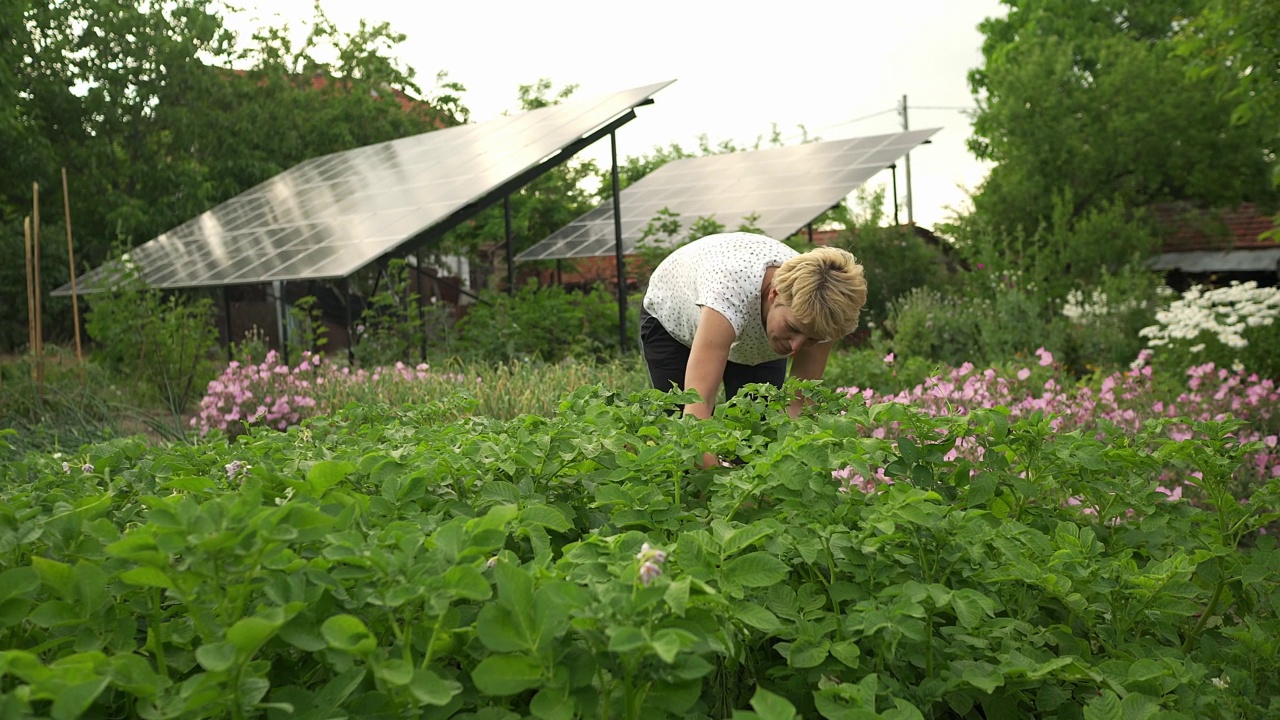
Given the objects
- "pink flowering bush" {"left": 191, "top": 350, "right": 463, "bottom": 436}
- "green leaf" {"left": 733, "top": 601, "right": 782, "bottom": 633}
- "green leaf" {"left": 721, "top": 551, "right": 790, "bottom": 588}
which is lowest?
"pink flowering bush" {"left": 191, "top": 350, "right": 463, "bottom": 436}

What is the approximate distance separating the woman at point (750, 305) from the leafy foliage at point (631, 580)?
0.86 metres

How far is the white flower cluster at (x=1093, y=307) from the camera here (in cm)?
1098

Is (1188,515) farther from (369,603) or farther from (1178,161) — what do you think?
(1178,161)

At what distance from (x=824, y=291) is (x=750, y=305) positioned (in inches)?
14.8

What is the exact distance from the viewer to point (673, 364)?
421cm

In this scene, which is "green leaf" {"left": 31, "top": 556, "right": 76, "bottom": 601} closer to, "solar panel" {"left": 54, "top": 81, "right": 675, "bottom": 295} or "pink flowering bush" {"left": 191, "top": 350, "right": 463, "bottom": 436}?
"pink flowering bush" {"left": 191, "top": 350, "right": 463, "bottom": 436}

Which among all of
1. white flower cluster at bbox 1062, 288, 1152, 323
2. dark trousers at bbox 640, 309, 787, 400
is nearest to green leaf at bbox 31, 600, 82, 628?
dark trousers at bbox 640, 309, 787, 400

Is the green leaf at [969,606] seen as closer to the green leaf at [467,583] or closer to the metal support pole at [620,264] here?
the green leaf at [467,583]

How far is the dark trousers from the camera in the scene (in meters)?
4.18

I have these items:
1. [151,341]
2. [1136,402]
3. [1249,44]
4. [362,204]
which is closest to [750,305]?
[1136,402]

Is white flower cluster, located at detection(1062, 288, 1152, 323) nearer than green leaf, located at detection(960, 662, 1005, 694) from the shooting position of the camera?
No

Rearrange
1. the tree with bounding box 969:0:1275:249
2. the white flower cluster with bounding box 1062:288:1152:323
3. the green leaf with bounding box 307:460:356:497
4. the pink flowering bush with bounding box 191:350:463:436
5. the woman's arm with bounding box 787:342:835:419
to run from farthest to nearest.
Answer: the tree with bounding box 969:0:1275:249 < the white flower cluster with bounding box 1062:288:1152:323 < the pink flowering bush with bounding box 191:350:463:436 < the woman's arm with bounding box 787:342:835:419 < the green leaf with bounding box 307:460:356:497

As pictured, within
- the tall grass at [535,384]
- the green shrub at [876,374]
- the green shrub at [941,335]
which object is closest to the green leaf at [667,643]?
the tall grass at [535,384]

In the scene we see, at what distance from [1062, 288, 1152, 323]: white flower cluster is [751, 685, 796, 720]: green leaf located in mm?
10764
